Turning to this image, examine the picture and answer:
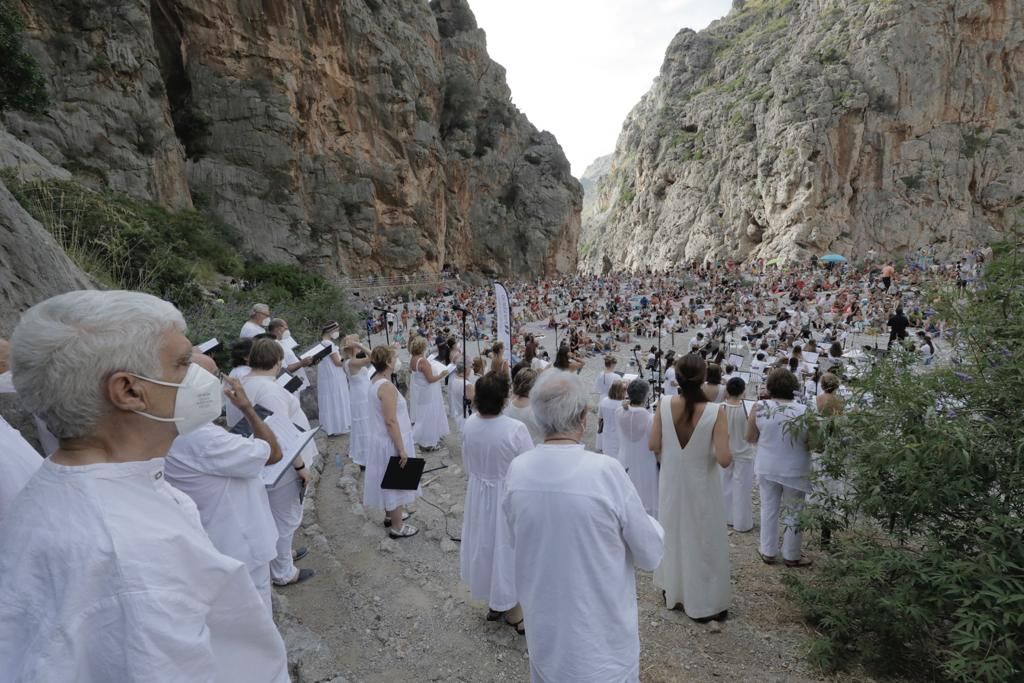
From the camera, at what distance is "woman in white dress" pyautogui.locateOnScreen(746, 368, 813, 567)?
4156 millimetres

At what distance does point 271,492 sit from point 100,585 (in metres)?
3.00

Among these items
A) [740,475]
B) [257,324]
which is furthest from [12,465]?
[257,324]

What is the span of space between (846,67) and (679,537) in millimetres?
61237

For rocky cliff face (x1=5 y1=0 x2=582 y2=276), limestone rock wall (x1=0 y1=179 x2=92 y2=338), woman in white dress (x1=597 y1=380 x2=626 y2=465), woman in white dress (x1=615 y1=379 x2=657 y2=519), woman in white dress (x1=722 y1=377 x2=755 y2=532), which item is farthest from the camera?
rocky cliff face (x1=5 y1=0 x2=582 y2=276)

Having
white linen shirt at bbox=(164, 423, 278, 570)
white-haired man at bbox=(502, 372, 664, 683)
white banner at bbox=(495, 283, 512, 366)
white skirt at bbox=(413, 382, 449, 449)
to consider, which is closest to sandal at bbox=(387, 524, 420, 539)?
white linen shirt at bbox=(164, 423, 278, 570)

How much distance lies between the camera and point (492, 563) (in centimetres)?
356

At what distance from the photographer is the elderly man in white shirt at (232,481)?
2719mm

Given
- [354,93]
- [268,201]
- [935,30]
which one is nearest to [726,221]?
[935,30]

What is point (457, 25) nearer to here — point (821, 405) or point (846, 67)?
point (846, 67)

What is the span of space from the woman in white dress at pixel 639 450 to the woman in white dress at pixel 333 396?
4.28 meters

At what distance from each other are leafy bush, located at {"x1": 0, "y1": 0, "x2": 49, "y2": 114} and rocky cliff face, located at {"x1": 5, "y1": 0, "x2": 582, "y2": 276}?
590 cm

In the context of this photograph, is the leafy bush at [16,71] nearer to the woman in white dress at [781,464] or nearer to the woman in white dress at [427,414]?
the woman in white dress at [427,414]

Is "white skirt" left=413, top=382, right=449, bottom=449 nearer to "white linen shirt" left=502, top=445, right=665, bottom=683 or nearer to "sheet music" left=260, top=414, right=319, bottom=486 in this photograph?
"sheet music" left=260, top=414, right=319, bottom=486

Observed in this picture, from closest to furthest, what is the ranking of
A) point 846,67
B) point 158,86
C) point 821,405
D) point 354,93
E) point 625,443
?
point 821,405 < point 625,443 < point 158,86 < point 354,93 < point 846,67
